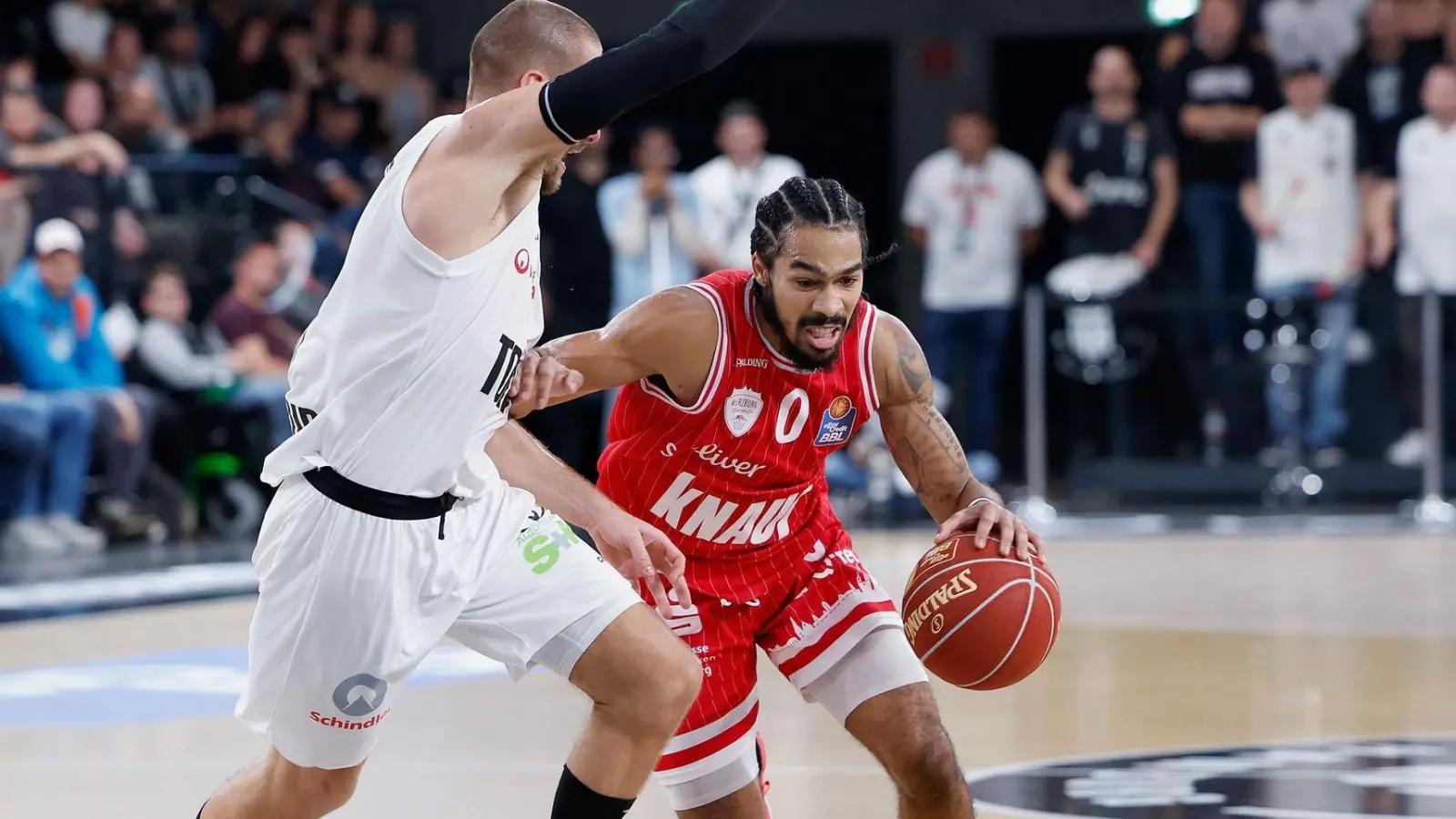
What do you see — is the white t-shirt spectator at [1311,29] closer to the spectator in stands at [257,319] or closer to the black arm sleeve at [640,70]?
the spectator in stands at [257,319]

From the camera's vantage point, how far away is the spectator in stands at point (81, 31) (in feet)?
45.7

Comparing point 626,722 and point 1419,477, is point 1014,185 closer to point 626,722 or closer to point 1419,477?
point 1419,477

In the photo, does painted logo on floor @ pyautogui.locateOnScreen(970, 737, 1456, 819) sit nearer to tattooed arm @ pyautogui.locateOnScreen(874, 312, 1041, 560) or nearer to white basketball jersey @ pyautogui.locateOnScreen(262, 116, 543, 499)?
tattooed arm @ pyautogui.locateOnScreen(874, 312, 1041, 560)

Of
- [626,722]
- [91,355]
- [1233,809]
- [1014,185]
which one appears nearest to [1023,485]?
[1014,185]

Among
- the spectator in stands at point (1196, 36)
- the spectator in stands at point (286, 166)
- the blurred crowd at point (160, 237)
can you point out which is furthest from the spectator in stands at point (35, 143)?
the spectator in stands at point (1196, 36)

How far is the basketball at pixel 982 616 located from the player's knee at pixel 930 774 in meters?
0.15

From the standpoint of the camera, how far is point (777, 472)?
477cm

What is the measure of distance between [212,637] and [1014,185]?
5792mm

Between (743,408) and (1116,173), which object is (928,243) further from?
(743,408)

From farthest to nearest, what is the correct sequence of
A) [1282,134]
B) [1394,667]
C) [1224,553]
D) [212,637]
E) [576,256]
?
[576,256]
[1282,134]
[1224,553]
[212,637]
[1394,667]

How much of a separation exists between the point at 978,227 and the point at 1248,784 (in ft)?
23.7

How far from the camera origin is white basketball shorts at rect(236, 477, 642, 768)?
3.95m

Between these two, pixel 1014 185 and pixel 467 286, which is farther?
pixel 1014 185

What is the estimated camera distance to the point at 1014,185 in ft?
41.3
